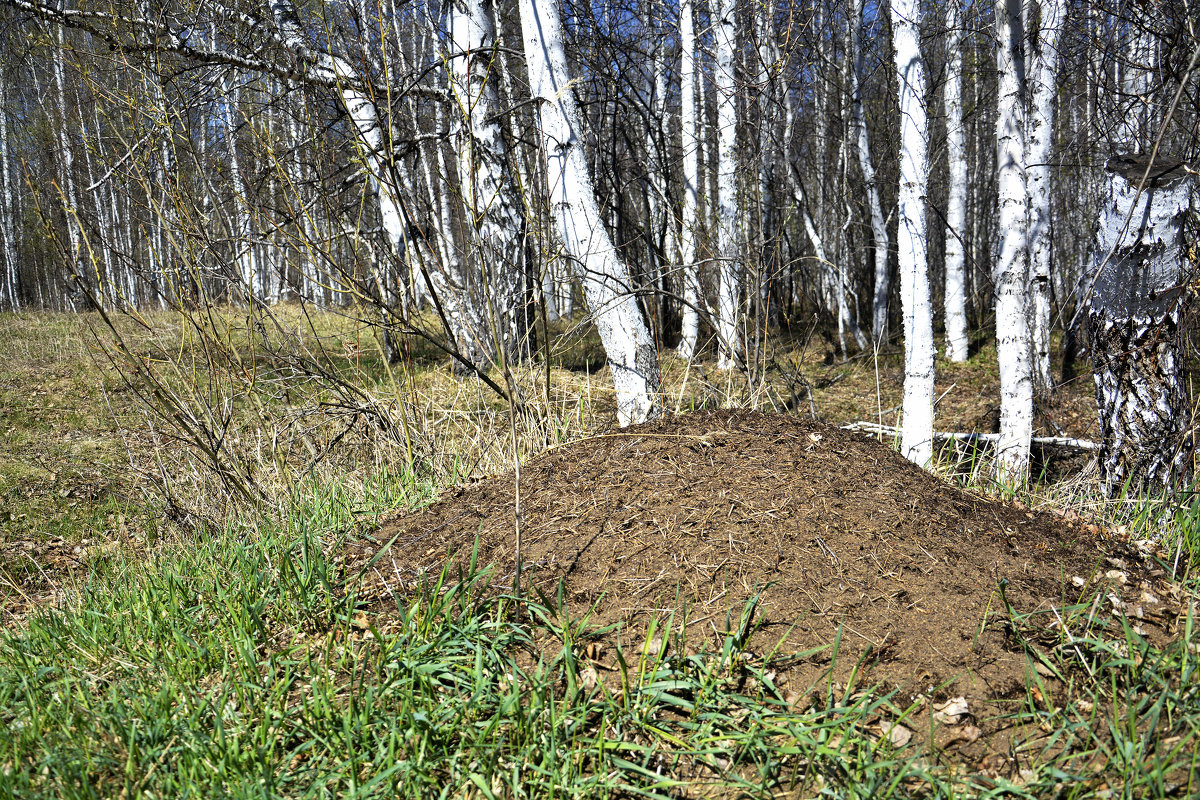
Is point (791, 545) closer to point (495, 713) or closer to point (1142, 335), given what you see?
point (495, 713)

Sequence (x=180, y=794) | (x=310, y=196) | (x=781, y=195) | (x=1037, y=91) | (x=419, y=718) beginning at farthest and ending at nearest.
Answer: (x=781, y=195) → (x=310, y=196) → (x=1037, y=91) → (x=419, y=718) → (x=180, y=794)

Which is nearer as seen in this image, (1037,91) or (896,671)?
(896,671)

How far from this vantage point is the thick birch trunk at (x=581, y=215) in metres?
4.70

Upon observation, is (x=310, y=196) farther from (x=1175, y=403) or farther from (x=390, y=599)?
(x=1175, y=403)

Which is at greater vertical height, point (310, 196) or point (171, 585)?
point (310, 196)

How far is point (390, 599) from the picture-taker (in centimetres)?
259

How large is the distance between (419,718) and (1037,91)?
7289 millimetres

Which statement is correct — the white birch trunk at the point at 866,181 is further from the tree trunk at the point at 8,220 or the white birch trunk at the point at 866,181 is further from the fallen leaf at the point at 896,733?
the tree trunk at the point at 8,220

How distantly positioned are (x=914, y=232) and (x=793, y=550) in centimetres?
290

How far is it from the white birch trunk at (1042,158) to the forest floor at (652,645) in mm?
3826

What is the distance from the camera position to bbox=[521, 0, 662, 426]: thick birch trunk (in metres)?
4.70

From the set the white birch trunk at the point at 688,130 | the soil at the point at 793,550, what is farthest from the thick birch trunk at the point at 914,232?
the white birch trunk at the point at 688,130

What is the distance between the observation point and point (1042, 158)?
674 cm

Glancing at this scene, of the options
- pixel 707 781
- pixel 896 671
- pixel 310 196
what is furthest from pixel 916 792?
pixel 310 196
